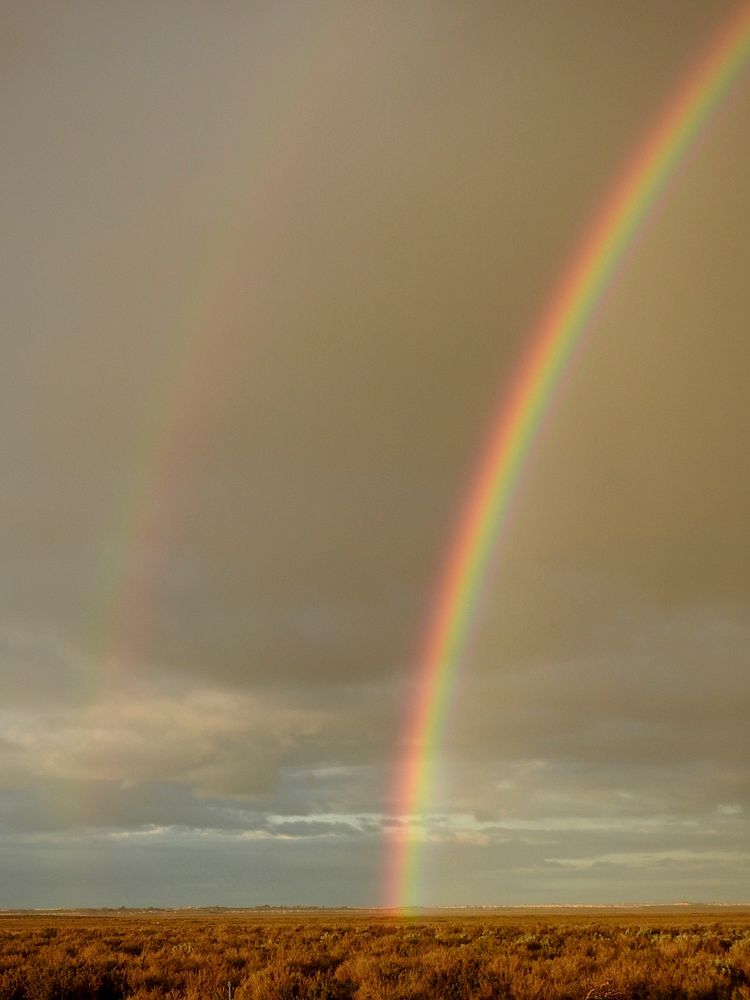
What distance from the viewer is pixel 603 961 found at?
22.5m

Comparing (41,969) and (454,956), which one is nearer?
(41,969)

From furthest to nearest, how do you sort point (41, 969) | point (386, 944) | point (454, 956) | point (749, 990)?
point (386, 944) → point (454, 956) → point (41, 969) → point (749, 990)

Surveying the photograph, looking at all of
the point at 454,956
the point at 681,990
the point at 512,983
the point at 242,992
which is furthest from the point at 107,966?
the point at 681,990

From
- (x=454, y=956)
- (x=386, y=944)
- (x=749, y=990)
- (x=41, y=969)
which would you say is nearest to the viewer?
(x=749, y=990)

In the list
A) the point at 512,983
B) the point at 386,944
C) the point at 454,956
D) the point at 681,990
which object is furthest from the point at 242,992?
the point at 386,944

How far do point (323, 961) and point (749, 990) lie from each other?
36.3 feet

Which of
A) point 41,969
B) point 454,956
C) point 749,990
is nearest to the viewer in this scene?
point 749,990

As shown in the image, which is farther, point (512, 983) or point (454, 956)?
point (454, 956)

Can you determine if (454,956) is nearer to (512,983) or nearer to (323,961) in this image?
(323,961)

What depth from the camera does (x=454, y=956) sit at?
23.2 m

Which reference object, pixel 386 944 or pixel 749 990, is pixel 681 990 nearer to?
pixel 749 990

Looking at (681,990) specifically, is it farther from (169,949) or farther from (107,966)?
(169,949)

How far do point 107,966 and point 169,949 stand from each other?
682 cm

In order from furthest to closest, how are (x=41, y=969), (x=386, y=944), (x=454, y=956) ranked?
1. (x=386, y=944)
2. (x=454, y=956)
3. (x=41, y=969)
